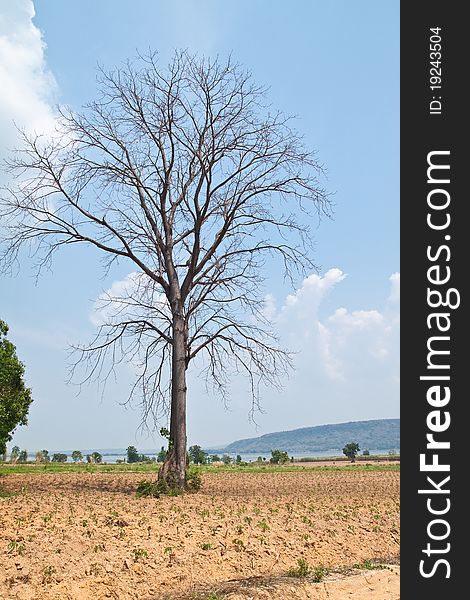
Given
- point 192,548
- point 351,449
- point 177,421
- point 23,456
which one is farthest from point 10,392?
point 351,449

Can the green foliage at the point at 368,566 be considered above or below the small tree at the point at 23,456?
above

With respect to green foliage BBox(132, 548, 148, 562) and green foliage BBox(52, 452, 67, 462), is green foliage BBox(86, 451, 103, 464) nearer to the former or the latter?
green foliage BBox(52, 452, 67, 462)

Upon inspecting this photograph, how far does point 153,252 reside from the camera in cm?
1922

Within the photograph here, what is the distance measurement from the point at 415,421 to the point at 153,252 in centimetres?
1379

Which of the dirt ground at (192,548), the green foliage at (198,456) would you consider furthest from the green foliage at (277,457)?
the dirt ground at (192,548)

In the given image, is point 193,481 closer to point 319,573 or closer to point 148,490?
point 148,490

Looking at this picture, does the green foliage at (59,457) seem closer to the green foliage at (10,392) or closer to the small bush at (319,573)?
the green foliage at (10,392)

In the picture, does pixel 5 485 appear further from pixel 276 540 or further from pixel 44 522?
pixel 276 540

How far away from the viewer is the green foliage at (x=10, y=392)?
20125 millimetres

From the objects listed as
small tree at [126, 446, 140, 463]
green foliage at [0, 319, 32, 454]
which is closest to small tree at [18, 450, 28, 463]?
small tree at [126, 446, 140, 463]

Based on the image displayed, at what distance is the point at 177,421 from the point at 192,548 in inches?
309

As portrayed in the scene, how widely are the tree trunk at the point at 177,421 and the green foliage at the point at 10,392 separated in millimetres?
5078

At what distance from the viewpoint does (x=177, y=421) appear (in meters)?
18.0

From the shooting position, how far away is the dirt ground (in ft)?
28.3
